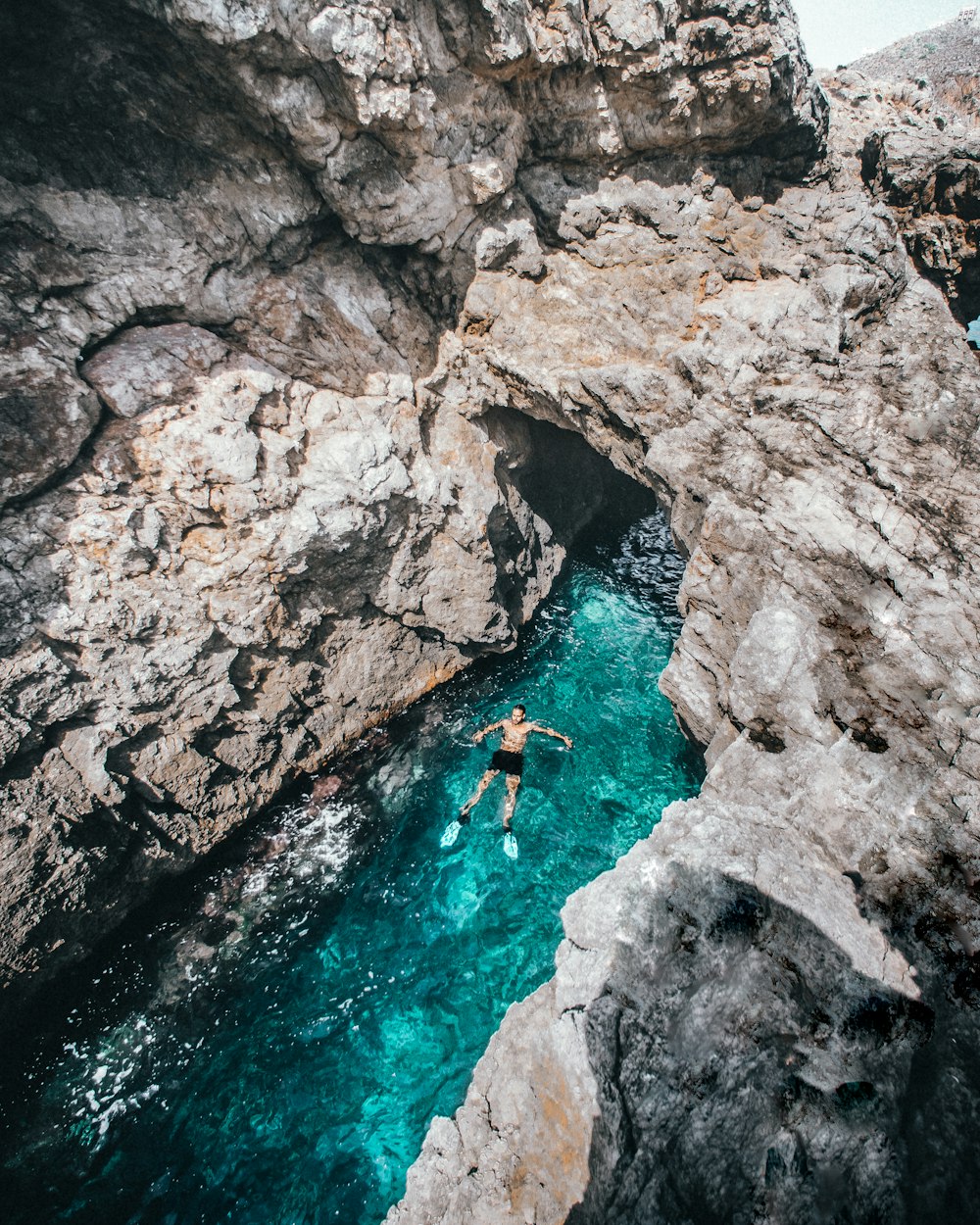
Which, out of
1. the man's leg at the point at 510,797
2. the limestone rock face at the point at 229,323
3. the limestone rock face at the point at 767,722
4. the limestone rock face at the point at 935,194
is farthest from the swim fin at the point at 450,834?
the limestone rock face at the point at 935,194

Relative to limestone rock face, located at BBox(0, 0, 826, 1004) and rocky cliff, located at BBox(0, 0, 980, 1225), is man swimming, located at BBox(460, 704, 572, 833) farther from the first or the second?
limestone rock face, located at BBox(0, 0, 826, 1004)

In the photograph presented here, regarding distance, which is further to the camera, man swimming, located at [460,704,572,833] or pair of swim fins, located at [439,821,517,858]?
man swimming, located at [460,704,572,833]

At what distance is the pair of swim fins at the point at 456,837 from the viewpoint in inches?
355

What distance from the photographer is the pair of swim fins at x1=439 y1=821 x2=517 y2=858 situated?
29.6ft

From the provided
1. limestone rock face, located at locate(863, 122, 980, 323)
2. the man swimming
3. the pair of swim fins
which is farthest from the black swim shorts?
limestone rock face, located at locate(863, 122, 980, 323)

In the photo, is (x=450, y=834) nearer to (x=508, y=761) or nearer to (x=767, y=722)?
(x=508, y=761)

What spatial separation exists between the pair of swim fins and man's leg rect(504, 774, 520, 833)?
179 millimetres

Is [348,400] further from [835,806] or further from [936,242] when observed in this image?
[936,242]

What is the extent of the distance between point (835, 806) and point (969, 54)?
2942 centimetres

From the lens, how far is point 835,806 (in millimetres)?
6039

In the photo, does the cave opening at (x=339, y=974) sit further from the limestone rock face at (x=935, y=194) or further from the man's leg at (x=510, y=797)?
the limestone rock face at (x=935, y=194)

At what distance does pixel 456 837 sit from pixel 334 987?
110 inches

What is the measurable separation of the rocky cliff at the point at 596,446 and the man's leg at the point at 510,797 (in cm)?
333

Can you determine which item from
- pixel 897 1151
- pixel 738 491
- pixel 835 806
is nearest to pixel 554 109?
pixel 738 491
